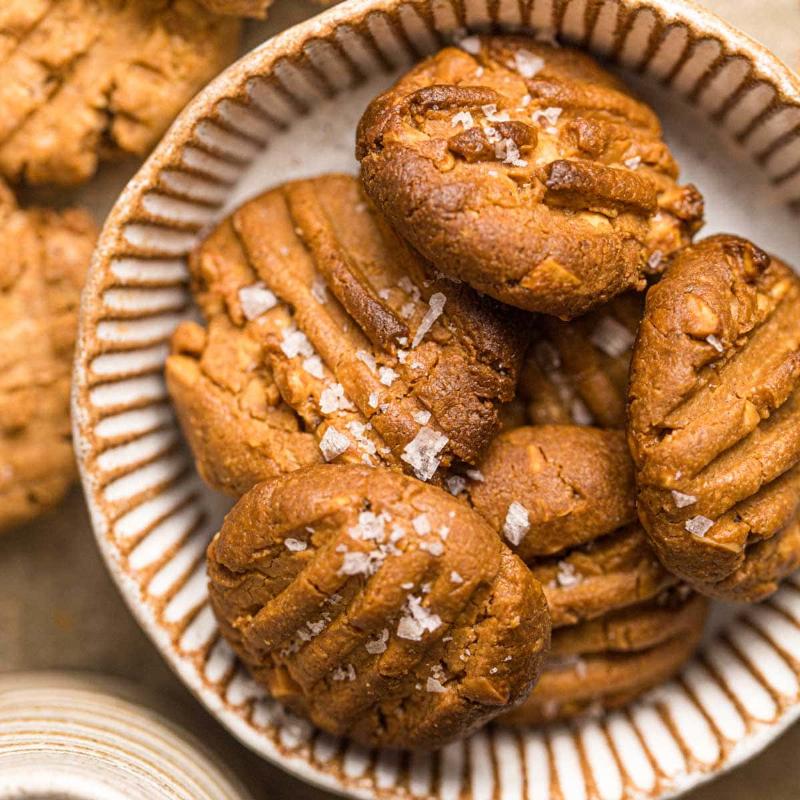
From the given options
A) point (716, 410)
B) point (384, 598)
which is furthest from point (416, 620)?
point (716, 410)

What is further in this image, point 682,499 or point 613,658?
point 613,658

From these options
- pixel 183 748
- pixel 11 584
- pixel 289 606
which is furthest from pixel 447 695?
pixel 11 584

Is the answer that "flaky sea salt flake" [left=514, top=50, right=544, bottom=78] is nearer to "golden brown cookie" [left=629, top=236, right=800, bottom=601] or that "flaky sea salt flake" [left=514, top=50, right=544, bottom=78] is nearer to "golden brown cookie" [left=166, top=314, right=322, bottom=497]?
"golden brown cookie" [left=629, top=236, right=800, bottom=601]

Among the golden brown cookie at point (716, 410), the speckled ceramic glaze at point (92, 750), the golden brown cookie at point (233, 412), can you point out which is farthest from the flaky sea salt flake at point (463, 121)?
the speckled ceramic glaze at point (92, 750)

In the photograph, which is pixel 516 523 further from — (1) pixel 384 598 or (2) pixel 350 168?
(2) pixel 350 168

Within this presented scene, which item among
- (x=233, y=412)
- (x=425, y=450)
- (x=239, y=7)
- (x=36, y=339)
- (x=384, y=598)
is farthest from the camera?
(x=36, y=339)

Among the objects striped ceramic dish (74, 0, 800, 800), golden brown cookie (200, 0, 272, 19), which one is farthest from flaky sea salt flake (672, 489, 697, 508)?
golden brown cookie (200, 0, 272, 19)

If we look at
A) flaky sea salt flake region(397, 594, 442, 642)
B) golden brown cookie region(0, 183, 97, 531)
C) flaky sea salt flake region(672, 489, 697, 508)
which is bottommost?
golden brown cookie region(0, 183, 97, 531)

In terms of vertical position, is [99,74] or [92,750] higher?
[99,74]
